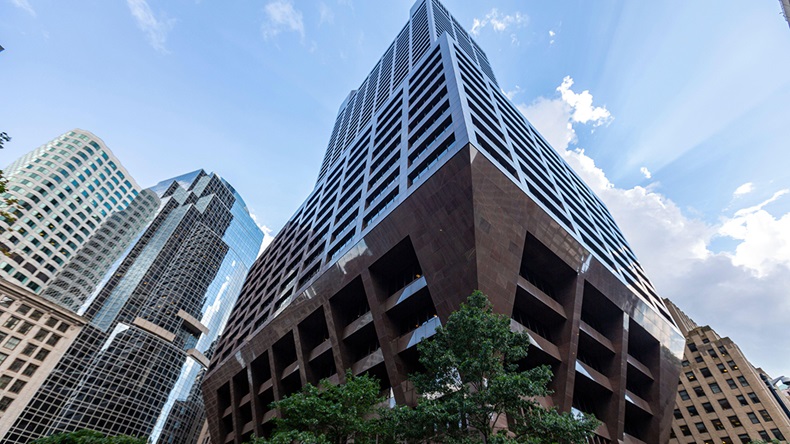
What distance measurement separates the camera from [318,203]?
1909 inches

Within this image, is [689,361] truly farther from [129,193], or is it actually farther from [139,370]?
[129,193]

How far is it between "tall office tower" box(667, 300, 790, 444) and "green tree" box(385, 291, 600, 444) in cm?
5320

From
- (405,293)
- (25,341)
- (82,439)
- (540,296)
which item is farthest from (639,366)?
(25,341)

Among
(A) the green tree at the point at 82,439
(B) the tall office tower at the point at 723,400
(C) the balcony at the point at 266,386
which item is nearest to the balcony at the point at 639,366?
(C) the balcony at the point at 266,386

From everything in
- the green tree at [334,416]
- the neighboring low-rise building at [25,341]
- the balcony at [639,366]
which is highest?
the neighboring low-rise building at [25,341]

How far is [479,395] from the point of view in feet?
45.1

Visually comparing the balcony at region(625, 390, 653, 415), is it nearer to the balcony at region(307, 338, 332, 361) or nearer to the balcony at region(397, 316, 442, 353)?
the balcony at region(397, 316, 442, 353)

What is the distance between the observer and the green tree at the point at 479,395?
44.0 feet

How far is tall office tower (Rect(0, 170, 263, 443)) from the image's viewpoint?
60125 millimetres

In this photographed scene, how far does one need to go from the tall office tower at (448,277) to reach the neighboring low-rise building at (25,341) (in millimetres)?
21547

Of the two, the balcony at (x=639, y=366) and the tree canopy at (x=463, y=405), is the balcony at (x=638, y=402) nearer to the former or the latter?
the balcony at (x=639, y=366)

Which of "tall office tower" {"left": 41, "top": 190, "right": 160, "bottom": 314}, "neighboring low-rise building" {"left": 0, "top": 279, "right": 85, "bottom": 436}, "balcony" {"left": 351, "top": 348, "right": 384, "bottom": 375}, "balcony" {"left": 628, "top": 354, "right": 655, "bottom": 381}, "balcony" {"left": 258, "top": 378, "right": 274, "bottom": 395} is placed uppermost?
"tall office tower" {"left": 41, "top": 190, "right": 160, "bottom": 314}

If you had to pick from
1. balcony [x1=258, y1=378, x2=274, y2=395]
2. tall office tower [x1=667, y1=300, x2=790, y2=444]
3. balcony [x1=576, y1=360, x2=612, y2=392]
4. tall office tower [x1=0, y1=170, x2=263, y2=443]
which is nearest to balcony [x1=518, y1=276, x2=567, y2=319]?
balcony [x1=576, y1=360, x2=612, y2=392]

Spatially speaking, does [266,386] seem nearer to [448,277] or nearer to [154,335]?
[448,277]
